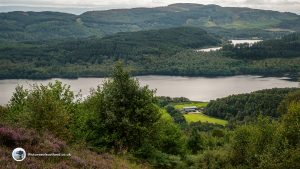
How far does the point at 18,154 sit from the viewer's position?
13.0 metres

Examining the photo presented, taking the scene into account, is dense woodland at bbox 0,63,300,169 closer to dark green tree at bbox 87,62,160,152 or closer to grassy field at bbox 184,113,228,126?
dark green tree at bbox 87,62,160,152

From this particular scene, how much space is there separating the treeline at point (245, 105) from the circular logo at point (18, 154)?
11378cm

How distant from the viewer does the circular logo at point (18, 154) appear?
42.2 ft

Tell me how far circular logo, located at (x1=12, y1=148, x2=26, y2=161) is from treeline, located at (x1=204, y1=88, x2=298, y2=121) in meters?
114

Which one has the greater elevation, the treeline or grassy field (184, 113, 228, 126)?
the treeline

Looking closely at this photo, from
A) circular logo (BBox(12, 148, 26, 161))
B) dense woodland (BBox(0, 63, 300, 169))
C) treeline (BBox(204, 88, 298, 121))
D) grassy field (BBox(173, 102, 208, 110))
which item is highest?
circular logo (BBox(12, 148, 26, 161))

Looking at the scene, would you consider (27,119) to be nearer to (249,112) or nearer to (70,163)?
(70,163)

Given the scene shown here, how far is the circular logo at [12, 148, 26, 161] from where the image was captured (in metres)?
12.9

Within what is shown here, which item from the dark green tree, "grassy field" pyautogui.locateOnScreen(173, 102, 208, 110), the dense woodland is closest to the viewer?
the dense woodland

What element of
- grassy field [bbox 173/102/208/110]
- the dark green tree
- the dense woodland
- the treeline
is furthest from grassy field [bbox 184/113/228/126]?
the dark green tree

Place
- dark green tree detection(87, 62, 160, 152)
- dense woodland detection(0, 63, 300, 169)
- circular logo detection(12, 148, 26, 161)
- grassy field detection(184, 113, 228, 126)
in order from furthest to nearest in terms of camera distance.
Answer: grassy field detection(184, 113, 228, 126), dark green tree detection(87, 62, 160, 152), dense woodland detection(0, 63, 300, 169), circular logo detection(12, 148, 26, 161)

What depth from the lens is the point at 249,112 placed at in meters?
131

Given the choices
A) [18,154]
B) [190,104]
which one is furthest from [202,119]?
[18,154]

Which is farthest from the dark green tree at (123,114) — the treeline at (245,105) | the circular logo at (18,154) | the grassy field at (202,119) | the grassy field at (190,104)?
the grassy field at (190,104)
